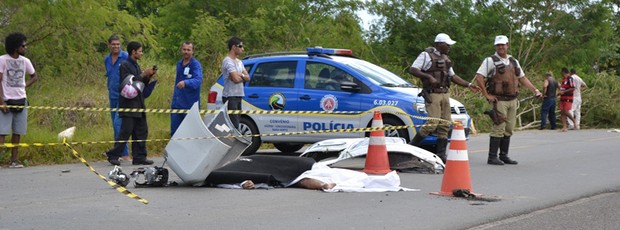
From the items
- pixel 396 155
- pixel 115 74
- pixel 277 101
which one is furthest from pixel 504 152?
pixel 115 74

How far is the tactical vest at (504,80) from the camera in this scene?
12.7 meters

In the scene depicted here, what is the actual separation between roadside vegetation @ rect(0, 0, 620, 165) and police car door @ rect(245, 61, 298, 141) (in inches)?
65.5

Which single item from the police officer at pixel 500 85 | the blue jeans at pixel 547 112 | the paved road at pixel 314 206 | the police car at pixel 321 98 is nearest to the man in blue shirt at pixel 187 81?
the police car at pixel 321 98

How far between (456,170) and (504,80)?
3.88m

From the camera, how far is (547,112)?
80.3 feet

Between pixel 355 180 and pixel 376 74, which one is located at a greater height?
pixel 376 74

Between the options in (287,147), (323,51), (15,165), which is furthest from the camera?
(287,147)

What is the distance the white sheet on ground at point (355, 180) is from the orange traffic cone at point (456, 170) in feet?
1.83

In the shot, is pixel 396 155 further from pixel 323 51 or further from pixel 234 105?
pixel 323 51

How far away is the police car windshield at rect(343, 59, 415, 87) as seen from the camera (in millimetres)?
14094

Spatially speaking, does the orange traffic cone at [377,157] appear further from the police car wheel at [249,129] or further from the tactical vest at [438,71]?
the police car wheel at [249,129]

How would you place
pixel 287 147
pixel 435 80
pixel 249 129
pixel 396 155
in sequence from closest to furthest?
pixel 396 155
pixel 435 80
pixel 249 129
pixel 287 147

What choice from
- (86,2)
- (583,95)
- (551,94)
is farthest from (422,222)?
(583,95)

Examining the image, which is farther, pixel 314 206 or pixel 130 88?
pixel 130 88
